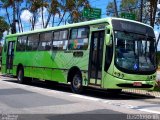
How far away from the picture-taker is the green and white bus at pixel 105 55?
1627cm

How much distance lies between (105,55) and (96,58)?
711mm

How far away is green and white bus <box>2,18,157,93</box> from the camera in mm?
16266

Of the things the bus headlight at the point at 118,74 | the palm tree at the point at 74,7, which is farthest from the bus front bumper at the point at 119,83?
the palm tree at the point at 74,7

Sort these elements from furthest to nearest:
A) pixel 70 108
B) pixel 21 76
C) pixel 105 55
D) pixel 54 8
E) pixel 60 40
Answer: pixel 54 8
pixel 21 76
pixel 60 40
pixel 105 55
pixel 70 108

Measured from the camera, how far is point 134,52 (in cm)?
1656

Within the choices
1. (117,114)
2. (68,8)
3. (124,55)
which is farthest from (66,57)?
(68,8)

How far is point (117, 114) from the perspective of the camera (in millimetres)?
12070

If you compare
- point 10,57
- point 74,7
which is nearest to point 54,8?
point 74,7

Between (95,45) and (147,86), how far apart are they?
2.62 meters

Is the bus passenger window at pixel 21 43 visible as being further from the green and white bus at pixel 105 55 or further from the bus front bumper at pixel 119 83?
the bus front bumper at pixel 119 83

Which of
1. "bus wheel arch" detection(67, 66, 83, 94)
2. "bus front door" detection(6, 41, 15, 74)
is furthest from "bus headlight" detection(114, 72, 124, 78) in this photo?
"bus front door" detection(6, 41, 15, 74)

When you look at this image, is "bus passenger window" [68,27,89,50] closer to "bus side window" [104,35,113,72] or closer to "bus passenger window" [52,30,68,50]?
"bus passenger window" [52,30,68,50]

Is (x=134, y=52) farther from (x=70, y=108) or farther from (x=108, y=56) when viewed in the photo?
(x=70, y=108)

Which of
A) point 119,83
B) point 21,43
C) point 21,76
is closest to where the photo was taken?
point 119,83
